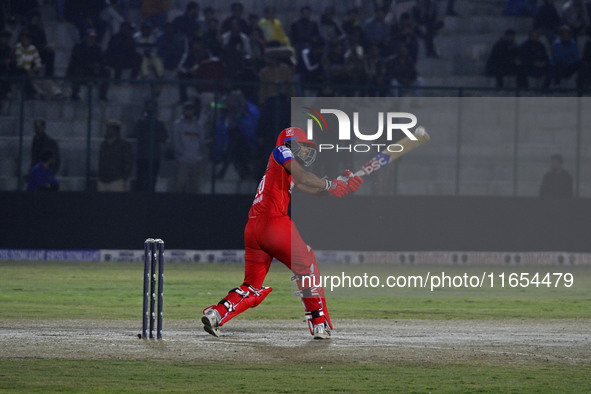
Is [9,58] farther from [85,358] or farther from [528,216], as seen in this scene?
[85,358]

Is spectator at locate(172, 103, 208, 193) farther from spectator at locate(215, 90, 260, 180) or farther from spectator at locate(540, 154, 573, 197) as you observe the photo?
spectator at locate(540, 154, 573, 197)

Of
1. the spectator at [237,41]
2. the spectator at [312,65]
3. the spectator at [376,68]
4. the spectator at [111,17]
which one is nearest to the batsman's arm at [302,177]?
the spectator at [376,68]

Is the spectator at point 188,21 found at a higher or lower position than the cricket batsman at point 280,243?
higher

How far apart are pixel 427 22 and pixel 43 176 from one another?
11.5 metres

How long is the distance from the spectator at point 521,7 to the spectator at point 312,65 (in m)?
6.57

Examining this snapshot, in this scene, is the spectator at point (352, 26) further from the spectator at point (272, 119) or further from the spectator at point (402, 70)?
the spectator at point (272, 119)

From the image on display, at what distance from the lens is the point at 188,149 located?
23359mm

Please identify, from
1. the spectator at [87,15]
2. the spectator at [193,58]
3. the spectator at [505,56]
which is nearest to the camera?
the spectator at [193,58]

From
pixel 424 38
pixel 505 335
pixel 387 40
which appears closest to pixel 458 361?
pixel 505 335

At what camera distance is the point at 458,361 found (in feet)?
34.2

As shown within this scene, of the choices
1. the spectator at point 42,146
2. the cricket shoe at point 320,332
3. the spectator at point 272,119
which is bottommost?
the cricket shoe at point 320,332

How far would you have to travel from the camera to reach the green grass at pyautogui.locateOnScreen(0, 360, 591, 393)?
8.78m

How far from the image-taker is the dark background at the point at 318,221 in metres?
23.2

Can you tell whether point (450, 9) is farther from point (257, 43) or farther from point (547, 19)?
point (257, 43)
